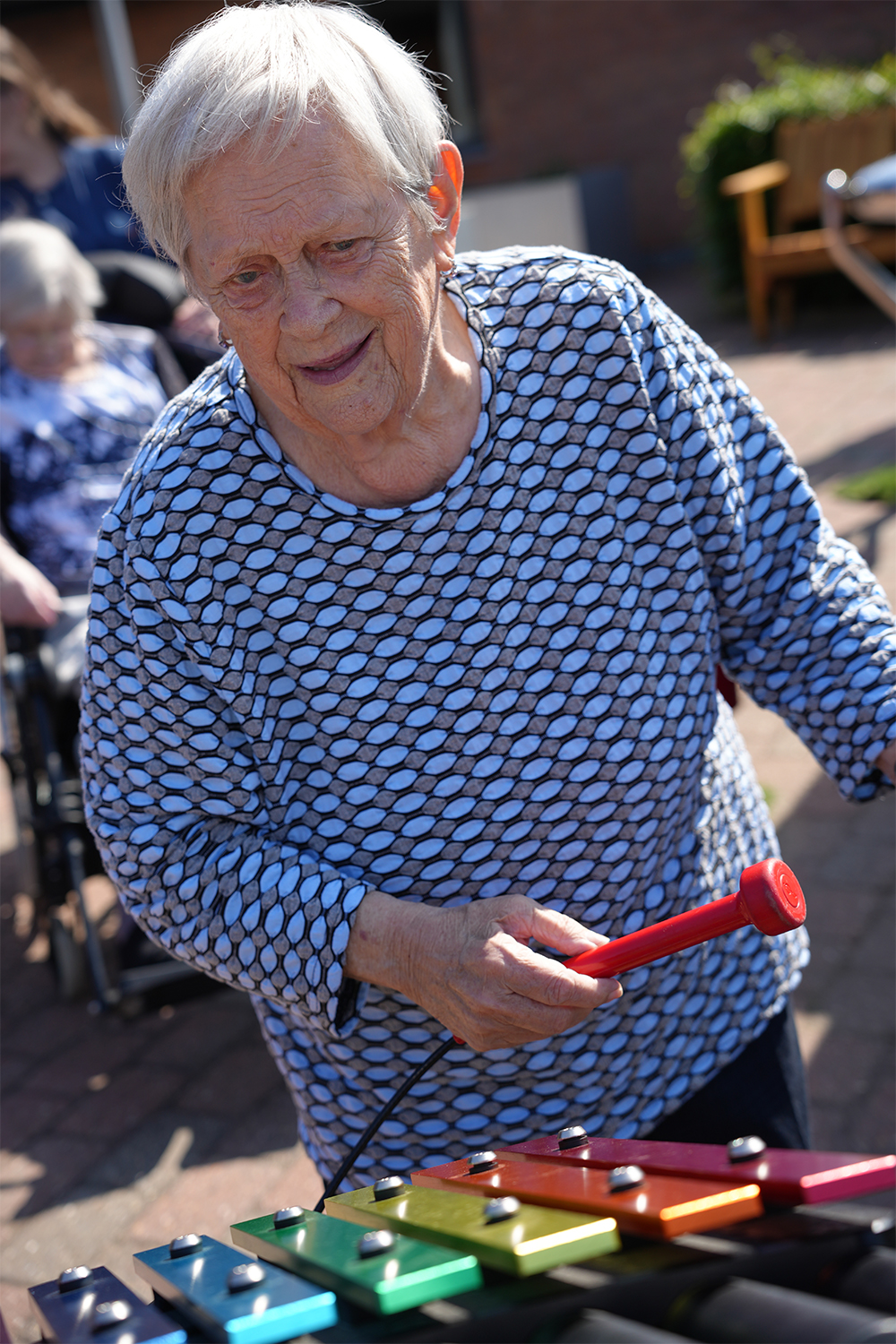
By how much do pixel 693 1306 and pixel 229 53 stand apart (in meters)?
1.26

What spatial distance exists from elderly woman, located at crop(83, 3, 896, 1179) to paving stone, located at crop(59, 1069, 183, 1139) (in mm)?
1777

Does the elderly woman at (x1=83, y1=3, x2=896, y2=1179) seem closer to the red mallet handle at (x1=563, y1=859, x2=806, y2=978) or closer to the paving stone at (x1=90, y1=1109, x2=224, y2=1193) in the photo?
the red mallet handle at (x1=563, y1=859, x2=806, y2=978)

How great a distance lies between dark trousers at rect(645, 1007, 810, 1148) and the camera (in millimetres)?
1722

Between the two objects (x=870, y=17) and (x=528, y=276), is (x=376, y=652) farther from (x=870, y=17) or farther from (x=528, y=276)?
(x=870, y=17)

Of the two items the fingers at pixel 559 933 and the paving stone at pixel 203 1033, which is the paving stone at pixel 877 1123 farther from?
the paving stone at pixel 203 1033

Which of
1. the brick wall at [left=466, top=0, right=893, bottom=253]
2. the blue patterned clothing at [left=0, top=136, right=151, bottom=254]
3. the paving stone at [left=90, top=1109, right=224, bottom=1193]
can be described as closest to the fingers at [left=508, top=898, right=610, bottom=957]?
the paving stone at [left=90, top=1109, right=224, bottom=1193]

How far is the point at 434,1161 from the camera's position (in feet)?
5.54

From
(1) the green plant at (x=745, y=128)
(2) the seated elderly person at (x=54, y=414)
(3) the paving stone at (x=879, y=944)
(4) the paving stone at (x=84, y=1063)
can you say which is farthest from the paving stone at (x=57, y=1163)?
(1) the green plant at (x=745, y=128)

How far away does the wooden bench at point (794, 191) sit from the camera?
9781 mm

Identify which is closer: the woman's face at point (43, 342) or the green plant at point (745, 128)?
the woman's face at point (43, 342)

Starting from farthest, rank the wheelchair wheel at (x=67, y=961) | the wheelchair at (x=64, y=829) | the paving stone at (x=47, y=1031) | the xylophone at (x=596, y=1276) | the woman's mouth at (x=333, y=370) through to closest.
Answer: the wheelchair wheel at (x=67, y=961) → the paving stone at (x=47, y=1031) → the wheelchair at (x=64, y=829) → the woman's mouth at (x=333, y=370) → the xylophone at (x=596, y=1276)

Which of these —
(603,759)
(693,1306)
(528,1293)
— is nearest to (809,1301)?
(693,1306)

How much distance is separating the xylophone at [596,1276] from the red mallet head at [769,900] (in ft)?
0.87

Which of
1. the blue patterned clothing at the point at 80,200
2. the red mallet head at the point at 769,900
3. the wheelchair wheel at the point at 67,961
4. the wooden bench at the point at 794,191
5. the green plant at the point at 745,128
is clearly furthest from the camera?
the green plant at the point at 745,128
